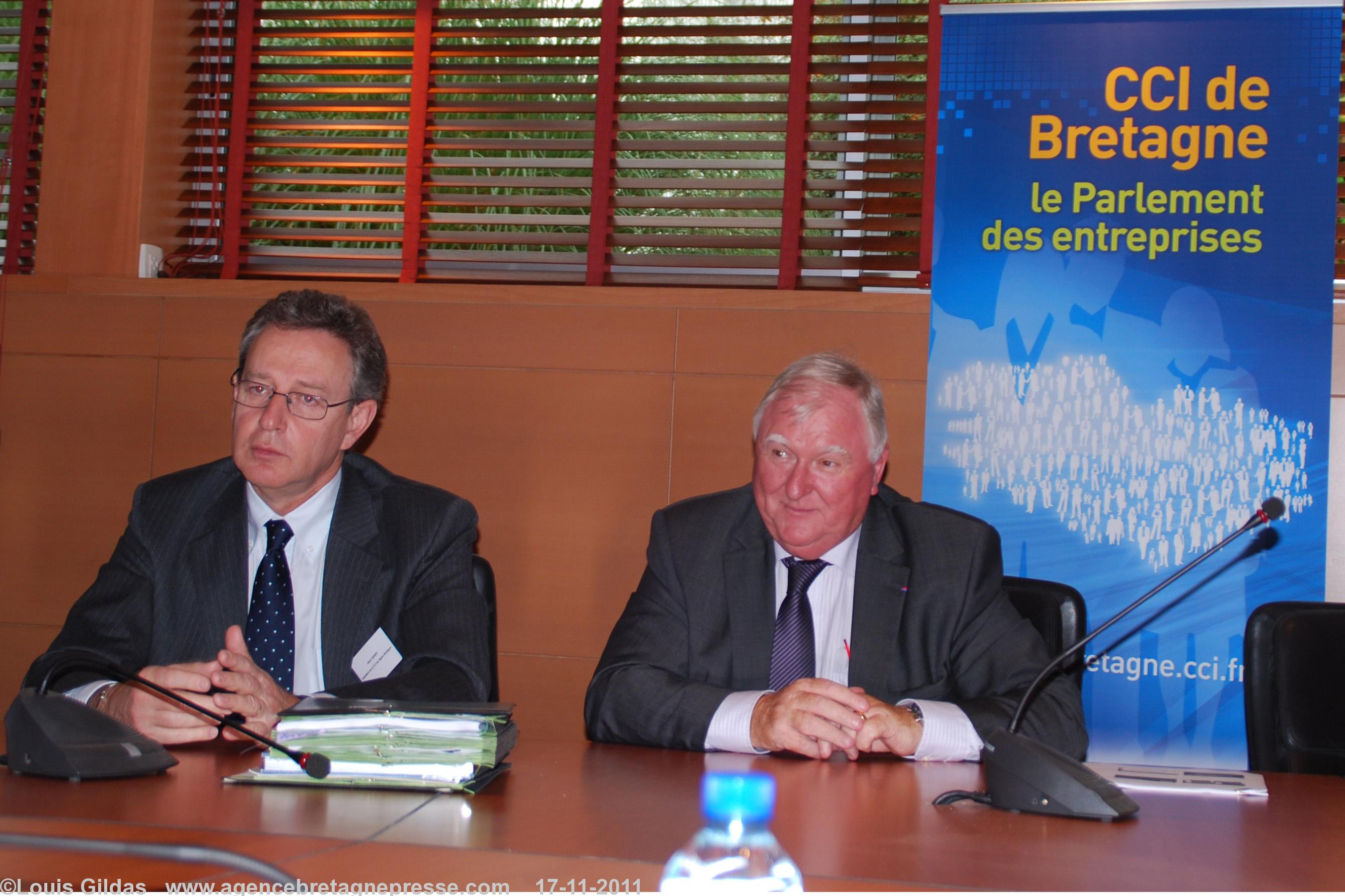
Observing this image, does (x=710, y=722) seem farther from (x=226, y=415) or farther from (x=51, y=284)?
(x=51, y=284)

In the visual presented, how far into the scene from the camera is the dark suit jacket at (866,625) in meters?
2.10

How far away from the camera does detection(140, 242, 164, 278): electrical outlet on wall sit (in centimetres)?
412

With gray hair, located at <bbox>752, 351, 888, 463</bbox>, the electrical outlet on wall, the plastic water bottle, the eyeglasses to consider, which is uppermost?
the electrical outlet on wall

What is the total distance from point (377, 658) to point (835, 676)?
0.95 m

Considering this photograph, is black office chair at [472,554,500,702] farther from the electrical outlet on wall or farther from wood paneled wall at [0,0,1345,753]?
the electrical outlet on wall

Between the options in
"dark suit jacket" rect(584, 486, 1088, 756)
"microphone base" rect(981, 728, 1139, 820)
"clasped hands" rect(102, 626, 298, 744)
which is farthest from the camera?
"dark suit jacket" rect(584, 486, 1088, 756)

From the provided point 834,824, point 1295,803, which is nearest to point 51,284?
point 834,824

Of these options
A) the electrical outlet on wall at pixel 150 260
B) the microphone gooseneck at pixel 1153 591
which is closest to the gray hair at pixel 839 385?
the microphone gooseneck at pixel 1153 591

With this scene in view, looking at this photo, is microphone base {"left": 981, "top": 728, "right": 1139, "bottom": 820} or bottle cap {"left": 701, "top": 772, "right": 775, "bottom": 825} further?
microphone base {"left": 981, "top": 728, "right": 1139, "bottom": 820}

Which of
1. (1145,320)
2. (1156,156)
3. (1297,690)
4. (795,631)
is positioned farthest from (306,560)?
(1156,156)

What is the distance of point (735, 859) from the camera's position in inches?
34.5

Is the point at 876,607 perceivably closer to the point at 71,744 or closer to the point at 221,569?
the point at 221,569

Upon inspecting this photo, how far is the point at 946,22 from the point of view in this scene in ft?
11.6

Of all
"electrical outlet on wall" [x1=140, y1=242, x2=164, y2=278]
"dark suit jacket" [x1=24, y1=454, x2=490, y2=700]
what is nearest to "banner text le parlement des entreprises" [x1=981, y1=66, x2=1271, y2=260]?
"dark suit jacket" [x1=24, y1=454, x2=490, y2=700]
